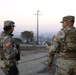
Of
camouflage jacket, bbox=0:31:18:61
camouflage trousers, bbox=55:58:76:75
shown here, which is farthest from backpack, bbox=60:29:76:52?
camouflage jacket, bbox=0:31:18:61

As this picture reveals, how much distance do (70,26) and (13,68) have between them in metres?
1.46

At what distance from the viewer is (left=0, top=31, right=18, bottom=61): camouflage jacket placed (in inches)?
303

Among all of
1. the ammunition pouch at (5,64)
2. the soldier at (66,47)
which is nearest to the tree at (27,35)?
the ammunition pouch at (5,64)

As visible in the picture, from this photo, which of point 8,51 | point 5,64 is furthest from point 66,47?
point 5,64

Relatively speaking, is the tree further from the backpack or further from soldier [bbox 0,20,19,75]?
the backpack

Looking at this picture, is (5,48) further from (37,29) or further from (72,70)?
(37,29)

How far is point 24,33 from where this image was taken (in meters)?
53.5

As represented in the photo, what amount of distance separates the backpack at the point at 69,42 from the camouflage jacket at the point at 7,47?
3.24 feet

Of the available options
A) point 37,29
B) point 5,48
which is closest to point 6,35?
point 5,48

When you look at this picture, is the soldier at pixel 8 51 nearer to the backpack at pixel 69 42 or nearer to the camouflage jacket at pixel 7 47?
the camouflage jacket at pixel 7 47

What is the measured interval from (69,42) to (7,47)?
124 cm

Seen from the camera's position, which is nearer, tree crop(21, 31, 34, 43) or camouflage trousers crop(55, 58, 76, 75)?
camouflage trousers crop(55, 58, 76, 75)

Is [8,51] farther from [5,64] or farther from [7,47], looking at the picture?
[5,64]

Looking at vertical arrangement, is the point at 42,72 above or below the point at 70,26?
below
